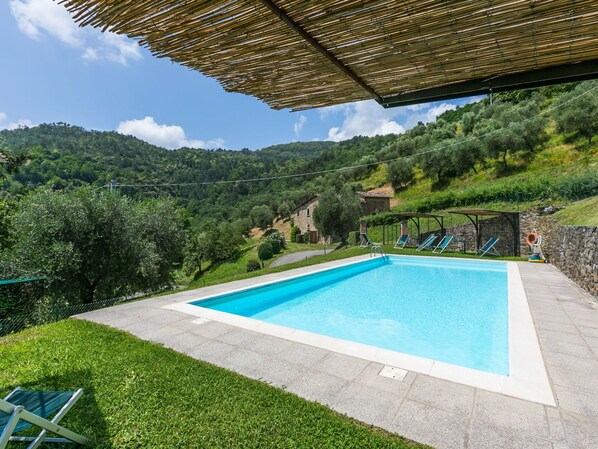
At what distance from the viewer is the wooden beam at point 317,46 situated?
45.7 inches

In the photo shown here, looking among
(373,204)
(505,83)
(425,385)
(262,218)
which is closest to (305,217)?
(373,204)

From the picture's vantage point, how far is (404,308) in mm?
7203

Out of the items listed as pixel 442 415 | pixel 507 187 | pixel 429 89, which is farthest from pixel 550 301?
pixel 507 187

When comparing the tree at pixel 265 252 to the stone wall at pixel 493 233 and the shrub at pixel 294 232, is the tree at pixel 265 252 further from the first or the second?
the stone wall at pixel 493 233

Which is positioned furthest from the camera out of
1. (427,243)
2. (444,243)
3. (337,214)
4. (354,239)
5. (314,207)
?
(314,207)

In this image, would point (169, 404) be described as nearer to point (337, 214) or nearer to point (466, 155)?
point (337, 214)

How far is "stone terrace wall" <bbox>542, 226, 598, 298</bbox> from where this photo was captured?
6.09 m

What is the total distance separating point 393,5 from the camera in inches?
43.3

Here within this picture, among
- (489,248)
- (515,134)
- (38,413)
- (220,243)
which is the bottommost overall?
(220,243)

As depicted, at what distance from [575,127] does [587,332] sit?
29.2 meters

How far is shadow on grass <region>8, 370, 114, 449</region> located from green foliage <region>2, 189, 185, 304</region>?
19.4 feet

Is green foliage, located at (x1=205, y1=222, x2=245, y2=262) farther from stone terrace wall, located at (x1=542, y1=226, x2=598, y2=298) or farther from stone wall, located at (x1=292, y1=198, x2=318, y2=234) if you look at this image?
stone terrace wall, located at (x1=542, y1=226, x2=598, y2=298)

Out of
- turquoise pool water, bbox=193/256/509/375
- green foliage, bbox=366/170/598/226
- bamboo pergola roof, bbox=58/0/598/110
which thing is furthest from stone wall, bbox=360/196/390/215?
bamboo pergola roof, bbox=58/0/598/110

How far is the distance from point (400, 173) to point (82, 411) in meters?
38.2
